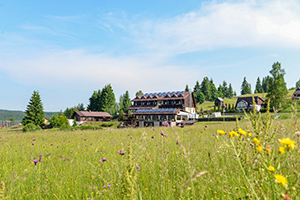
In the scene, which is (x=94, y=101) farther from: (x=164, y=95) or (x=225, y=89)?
(x=225, y=89)

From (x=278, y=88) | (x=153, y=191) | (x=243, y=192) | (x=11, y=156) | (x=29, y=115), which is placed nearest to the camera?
(x=243, y=192)

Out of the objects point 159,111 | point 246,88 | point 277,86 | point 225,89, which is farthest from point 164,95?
point 246,88

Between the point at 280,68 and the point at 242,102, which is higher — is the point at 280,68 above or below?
above

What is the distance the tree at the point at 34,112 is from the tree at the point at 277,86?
2155 inches

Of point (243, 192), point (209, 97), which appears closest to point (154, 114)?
point (243, 192)

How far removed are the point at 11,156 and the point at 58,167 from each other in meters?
2.53

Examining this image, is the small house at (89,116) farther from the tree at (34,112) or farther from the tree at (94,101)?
the tree at (34,112)

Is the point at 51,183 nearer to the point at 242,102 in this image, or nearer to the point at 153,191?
the point at 153,191

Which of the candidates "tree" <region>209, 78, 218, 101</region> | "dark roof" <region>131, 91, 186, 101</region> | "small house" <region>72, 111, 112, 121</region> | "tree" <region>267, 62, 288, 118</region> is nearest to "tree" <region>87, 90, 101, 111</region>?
"small house" <region>72, 111, 112, 121</region>

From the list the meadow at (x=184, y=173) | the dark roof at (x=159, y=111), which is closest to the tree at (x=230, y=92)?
the dark roof at (x=159, y=111)

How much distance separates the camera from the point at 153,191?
9.70ft

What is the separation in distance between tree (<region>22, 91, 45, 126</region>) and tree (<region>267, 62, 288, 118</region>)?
180ft

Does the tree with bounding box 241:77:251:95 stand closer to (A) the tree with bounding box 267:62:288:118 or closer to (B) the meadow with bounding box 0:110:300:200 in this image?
(A) the tree with bounding box 267:62:288:118

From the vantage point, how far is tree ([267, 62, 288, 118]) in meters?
39.2
